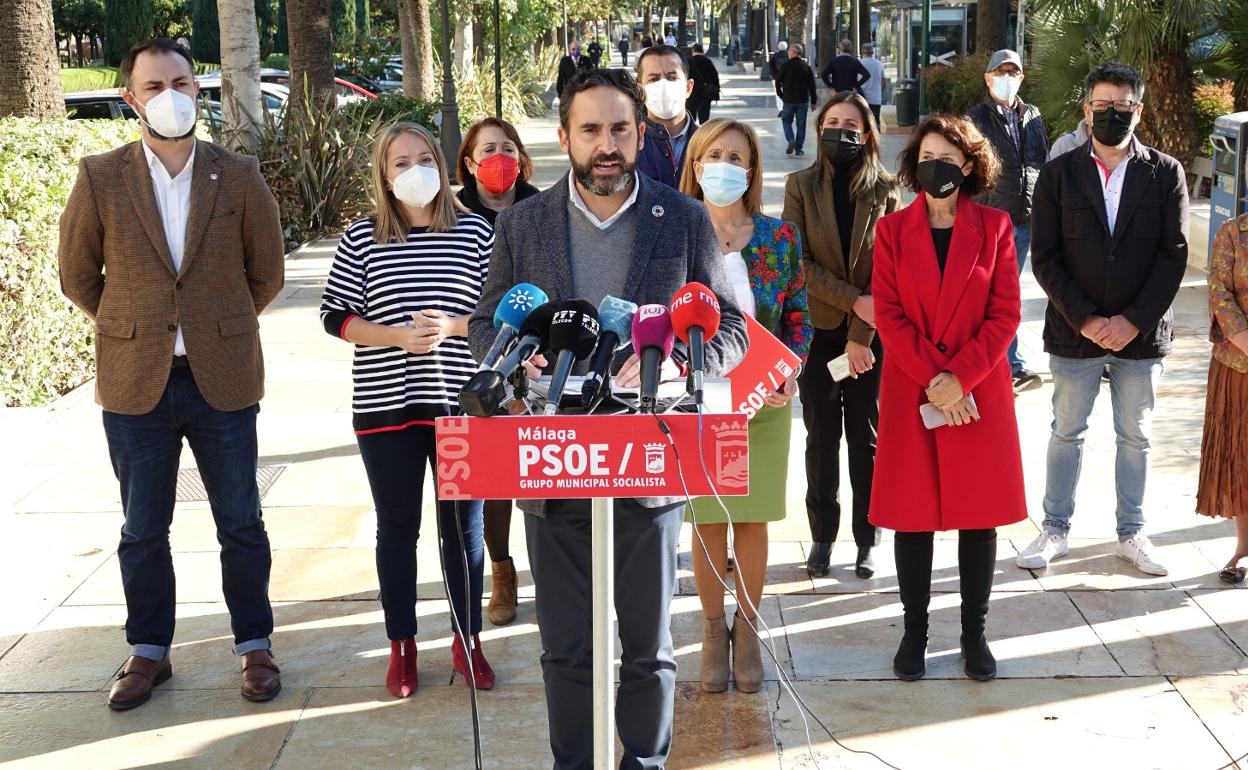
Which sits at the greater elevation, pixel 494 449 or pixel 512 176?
pixel 512 176

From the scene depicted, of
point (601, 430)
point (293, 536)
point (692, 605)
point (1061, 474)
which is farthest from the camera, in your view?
point (293, 536)

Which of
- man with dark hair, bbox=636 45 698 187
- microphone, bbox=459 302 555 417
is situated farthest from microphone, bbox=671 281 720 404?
man with dark hair, bbox=636 45 698 187

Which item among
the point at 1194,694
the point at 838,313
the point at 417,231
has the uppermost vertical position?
the point at 417,231

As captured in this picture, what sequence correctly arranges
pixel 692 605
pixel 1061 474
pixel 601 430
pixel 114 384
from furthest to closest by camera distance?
pixel 1061 474 → pixel 692 605 → pixel 114 384 → pixel 601 430

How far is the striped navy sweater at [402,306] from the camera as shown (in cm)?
468

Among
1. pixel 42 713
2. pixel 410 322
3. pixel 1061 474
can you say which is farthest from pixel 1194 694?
pixel 42 713

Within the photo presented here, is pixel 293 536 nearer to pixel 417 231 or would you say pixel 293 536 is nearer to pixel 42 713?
pixel 42 713

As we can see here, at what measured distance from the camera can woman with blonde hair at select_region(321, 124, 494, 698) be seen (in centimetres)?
466

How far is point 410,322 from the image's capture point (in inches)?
183

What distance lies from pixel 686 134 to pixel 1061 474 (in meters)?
2.38

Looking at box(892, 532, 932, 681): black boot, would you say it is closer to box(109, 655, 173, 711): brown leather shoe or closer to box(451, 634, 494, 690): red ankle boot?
box(451, 634, 494, 690): red ankle boot

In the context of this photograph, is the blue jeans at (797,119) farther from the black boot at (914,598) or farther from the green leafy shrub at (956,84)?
the black boot at (914,598)

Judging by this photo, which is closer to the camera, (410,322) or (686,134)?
(410,322)

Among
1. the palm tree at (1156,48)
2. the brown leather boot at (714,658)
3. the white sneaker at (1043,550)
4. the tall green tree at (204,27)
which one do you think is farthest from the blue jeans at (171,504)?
the tall green tree at (204,27)
